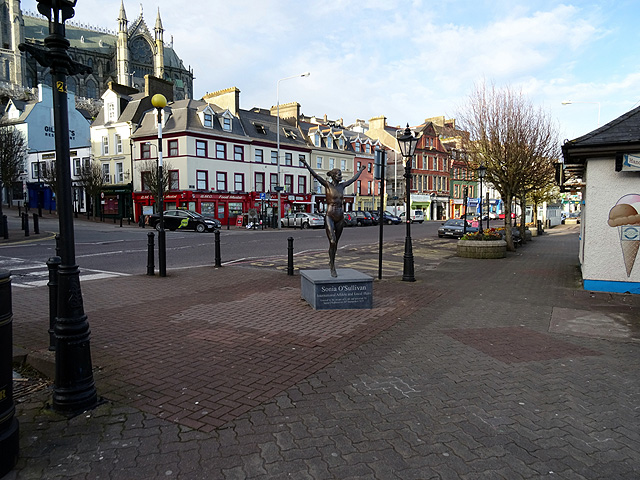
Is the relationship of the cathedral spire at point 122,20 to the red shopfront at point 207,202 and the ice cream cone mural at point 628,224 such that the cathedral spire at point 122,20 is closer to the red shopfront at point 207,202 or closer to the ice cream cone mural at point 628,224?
the red shopfront at point 207,202

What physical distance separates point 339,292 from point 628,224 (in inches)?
261

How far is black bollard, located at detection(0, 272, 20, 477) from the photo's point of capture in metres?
2.84

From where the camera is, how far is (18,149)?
94.1ft

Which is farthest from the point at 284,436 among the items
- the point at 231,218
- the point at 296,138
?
the point at 296,138

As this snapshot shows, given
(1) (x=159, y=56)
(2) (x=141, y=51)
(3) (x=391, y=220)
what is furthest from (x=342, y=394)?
(2) (x=141, y=51)

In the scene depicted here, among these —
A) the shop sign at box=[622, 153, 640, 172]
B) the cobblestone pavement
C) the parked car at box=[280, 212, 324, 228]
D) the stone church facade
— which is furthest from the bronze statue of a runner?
the stone church facade

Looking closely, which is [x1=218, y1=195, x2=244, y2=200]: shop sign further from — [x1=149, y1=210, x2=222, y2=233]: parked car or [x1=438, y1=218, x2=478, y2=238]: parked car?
[x1=438, y1=218, x2=478, y2=238]: parked car

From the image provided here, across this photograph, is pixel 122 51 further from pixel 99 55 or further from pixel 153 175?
pixel 153 175

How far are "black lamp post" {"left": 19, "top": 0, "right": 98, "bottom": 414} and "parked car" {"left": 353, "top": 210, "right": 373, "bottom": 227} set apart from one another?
137 ft

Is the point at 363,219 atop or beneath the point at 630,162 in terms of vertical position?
beneath

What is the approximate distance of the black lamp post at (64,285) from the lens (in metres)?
3.62


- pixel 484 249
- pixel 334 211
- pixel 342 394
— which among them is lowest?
pixel 342 394

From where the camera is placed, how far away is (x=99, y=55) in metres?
87.1

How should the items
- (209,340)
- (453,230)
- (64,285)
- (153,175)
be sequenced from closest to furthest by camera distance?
(64,285), (209,340), (453,230), (153,175)
